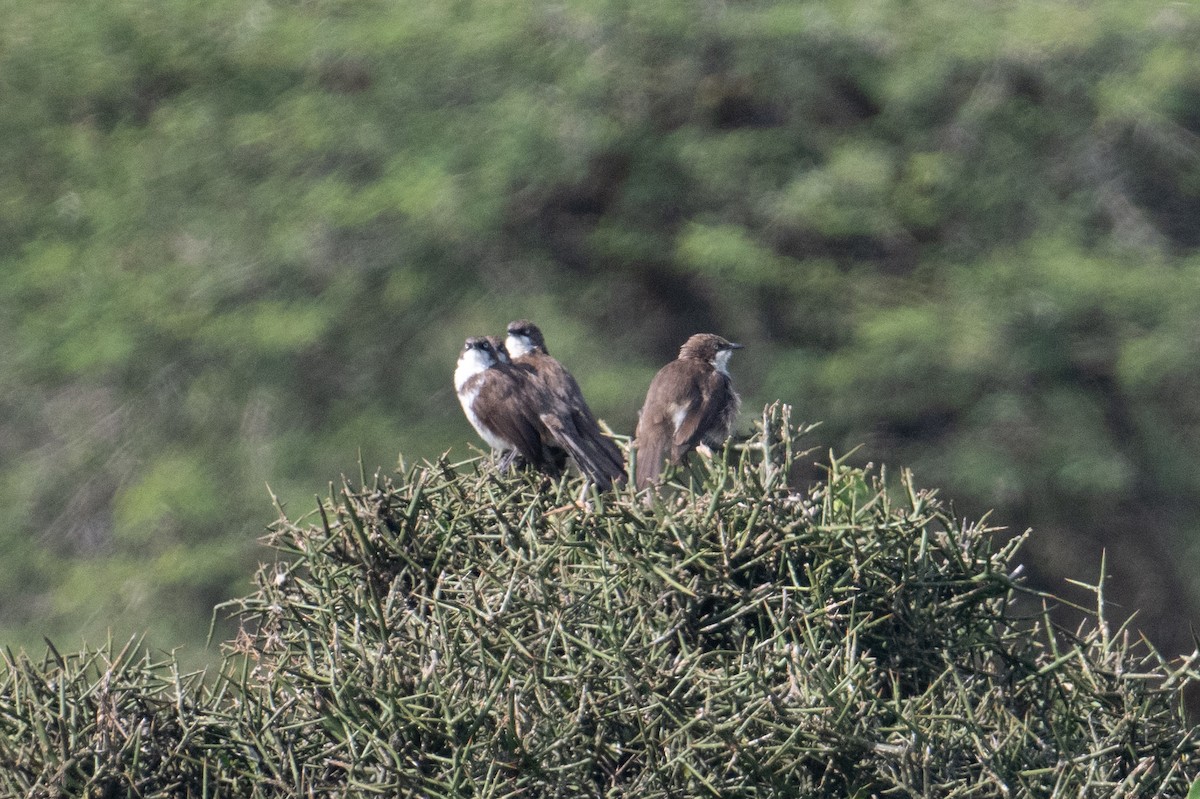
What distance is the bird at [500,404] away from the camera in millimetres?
6281

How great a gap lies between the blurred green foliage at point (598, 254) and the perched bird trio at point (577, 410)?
292cm

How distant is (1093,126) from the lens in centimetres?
1139

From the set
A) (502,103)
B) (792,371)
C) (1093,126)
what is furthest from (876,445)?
(502,103)

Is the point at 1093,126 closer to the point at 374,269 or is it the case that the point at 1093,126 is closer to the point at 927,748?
the point at 374,269

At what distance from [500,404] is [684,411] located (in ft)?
3.00

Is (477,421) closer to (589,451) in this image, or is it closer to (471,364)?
(471,364)

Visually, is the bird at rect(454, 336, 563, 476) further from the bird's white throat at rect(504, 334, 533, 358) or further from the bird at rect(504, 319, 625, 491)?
the bird's white throat at rect(504, 334, 533, 358)

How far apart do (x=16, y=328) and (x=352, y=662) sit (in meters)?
9.78

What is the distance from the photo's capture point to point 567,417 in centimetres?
622

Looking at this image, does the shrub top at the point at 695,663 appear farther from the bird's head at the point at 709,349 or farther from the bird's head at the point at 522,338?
the bird's head at the point at 522,338

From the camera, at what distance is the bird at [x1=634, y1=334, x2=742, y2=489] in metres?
5.85

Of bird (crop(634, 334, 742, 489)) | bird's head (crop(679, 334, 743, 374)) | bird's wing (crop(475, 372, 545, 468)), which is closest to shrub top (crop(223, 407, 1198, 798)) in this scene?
bird (crop(634, 334, 742, 489))

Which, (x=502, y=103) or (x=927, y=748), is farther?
(x=502, y=103)

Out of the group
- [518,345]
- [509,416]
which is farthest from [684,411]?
[518,345]
